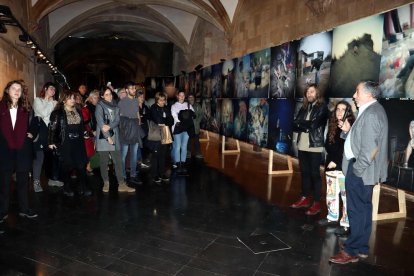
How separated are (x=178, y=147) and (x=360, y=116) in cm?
428

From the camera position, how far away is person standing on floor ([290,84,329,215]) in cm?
421

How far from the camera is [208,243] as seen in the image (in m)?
3.46

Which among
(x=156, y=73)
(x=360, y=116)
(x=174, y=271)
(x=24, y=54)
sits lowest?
(x=174, y=271)

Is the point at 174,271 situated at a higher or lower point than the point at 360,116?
lower

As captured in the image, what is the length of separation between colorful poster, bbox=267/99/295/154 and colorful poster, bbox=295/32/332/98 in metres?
0.36

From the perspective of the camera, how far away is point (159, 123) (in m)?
5.74

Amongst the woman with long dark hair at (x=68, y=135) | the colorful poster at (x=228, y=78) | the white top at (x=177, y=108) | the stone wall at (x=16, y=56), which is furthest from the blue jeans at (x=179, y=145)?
the stone wall at (x=16, y=56)

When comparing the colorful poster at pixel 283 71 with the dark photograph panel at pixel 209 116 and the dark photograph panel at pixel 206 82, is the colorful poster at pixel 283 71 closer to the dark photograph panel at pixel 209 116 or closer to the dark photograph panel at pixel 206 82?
the dark photograph panel at pixel 209 116

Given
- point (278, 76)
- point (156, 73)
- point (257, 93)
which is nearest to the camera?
point (278, 76)

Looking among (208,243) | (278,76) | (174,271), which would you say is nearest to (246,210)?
(208,243)

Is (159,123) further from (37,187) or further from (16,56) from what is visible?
(16,56)

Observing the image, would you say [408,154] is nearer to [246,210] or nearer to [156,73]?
[246,210]

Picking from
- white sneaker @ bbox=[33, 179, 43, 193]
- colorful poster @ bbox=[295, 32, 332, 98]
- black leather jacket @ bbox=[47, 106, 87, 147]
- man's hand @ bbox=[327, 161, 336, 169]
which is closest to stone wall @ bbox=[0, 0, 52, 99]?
white sneaker @ bbox=[33, 179, 43, 193]

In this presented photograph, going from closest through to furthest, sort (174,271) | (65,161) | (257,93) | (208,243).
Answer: (174,271) → (208,243) → (65,161) → (257,93)
